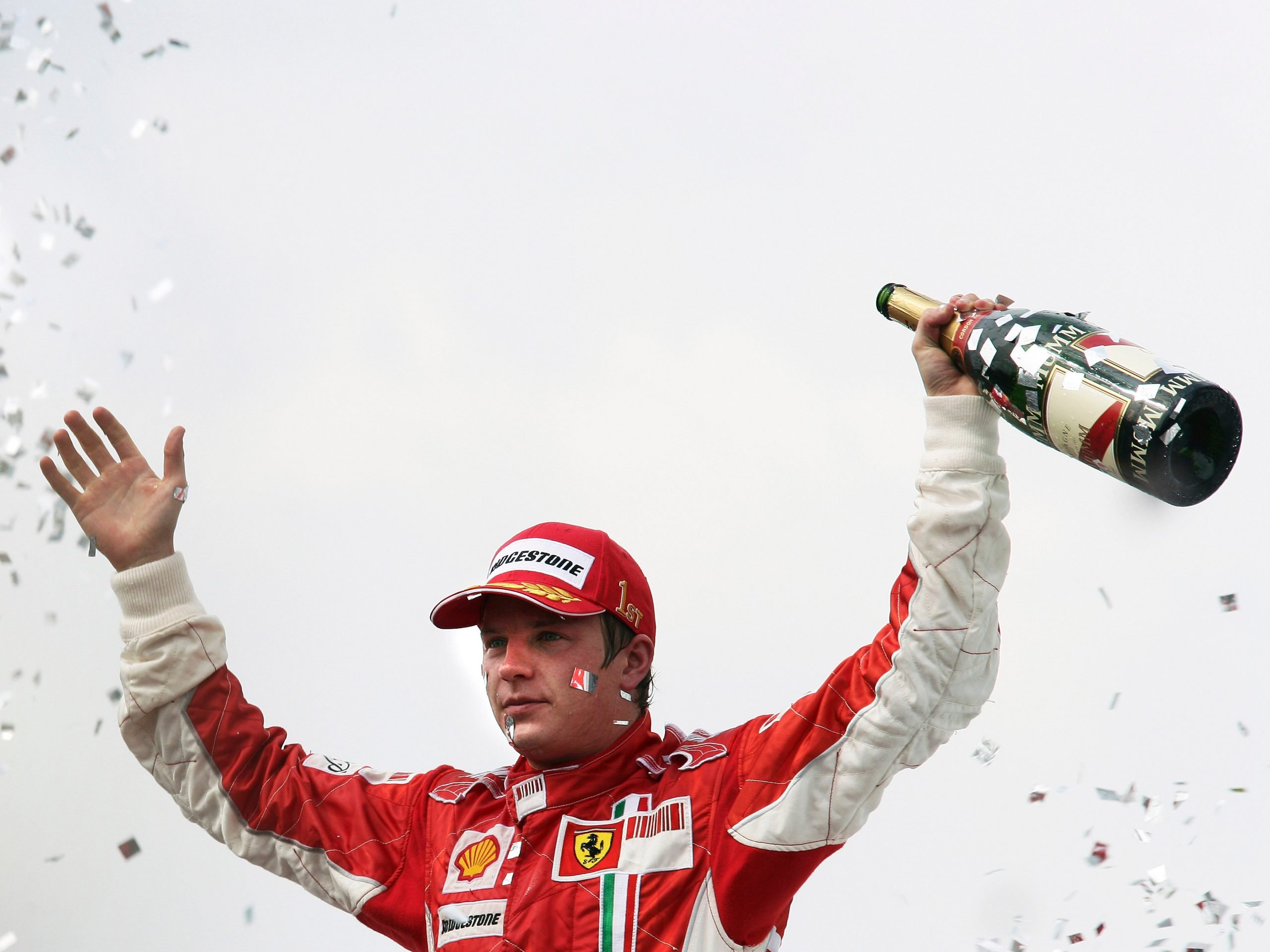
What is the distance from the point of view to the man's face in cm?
427

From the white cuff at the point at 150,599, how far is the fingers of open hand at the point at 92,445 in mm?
454

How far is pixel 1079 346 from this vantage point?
3.71m

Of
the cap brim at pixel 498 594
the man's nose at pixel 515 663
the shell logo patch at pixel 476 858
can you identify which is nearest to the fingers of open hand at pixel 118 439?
the cap brim at pixel 498 594

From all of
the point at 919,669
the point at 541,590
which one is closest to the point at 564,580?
the point at 541,590

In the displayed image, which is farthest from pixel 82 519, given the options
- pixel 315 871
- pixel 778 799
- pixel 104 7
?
pixel 104 7

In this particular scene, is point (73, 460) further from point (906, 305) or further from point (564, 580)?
point (906, 305)

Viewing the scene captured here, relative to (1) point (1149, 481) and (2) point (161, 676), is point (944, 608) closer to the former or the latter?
(1) point (1149, 481)

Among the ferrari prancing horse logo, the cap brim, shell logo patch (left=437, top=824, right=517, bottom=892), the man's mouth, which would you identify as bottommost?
shell logo patch (left=437, top=824, right=517, bottom=892)

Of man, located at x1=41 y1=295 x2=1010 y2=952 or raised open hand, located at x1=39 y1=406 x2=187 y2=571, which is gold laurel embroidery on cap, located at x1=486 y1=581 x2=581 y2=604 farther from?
raised open hand, located at x1=39 y1=406 x2=187 y2=571

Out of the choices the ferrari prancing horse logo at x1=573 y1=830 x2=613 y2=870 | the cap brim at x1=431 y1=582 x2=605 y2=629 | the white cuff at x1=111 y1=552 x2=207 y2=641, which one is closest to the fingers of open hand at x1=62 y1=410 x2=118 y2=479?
the white cuff at x1=111 y1=552 x2=207 y2=641

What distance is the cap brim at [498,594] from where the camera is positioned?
4.30 m

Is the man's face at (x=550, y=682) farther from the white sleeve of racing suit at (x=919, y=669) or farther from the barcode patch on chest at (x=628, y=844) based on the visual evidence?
the white sleeve of racing suit at (x=919, y=669)

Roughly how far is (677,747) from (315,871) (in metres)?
1.29

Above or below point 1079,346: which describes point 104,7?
above
